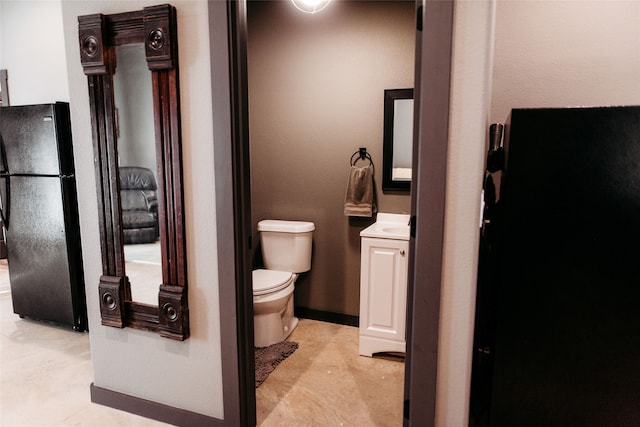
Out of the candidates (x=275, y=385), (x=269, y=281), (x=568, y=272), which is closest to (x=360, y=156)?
(x=269, y=281)

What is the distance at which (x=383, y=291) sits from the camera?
8.02 ft

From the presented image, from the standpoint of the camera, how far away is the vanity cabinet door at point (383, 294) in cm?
239

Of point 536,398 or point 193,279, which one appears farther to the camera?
point 193,279

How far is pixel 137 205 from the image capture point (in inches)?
72.3

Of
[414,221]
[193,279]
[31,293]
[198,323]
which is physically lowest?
[31,293]

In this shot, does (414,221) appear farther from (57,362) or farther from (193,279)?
(57,362)

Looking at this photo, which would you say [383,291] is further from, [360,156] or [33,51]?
[33,51]

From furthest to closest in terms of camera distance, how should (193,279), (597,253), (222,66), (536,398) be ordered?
1. (193,279)
2. (222,66)
3. (536,398)
4. (597,253)

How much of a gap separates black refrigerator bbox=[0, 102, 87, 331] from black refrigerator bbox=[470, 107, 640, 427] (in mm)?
2809

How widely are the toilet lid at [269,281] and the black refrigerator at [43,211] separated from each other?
134cm

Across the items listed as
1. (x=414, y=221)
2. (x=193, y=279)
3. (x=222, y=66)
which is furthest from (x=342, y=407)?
(x=222, y=66)

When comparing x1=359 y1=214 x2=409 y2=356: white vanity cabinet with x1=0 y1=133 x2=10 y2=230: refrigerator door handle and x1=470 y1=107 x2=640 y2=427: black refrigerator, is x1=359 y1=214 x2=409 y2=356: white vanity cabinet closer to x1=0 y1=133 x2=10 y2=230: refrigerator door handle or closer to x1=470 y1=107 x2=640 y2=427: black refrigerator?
x1=470 y1=107 x2=640 y2=427: black refrigerator

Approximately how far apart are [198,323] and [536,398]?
Answer: 140cm

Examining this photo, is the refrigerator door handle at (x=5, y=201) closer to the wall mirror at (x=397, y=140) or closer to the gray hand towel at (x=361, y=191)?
the gray hand towel at (x=361, y=191)
